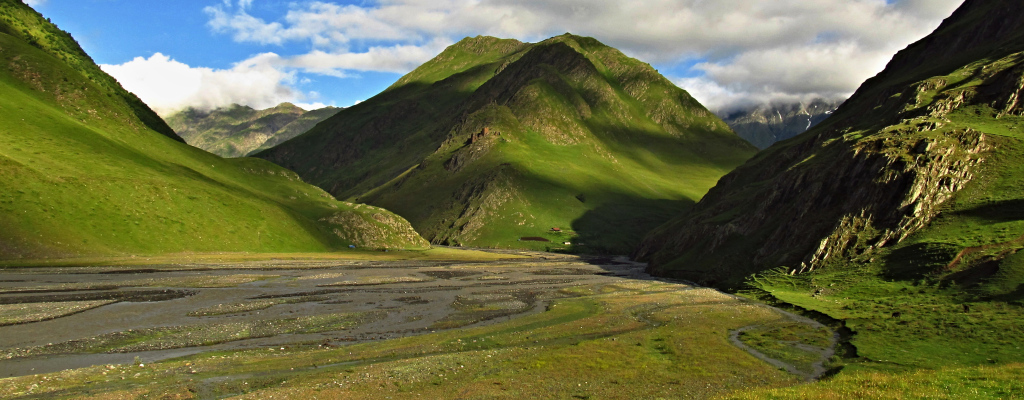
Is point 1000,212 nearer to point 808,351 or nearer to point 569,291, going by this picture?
point 808,351

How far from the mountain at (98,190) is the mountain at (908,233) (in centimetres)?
11224

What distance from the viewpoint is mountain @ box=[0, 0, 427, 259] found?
11925cm

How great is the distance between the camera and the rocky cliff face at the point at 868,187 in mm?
87875

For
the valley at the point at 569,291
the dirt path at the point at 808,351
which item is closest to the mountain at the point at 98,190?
the valley at the point at 569,291

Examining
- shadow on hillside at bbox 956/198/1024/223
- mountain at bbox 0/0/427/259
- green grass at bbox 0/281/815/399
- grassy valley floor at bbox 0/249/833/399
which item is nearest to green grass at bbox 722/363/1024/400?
grassy valley floor at bbox 0/249/833/399

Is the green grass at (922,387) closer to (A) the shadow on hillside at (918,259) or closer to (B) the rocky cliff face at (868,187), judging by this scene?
(A) the shadow on hillside at (918,259)

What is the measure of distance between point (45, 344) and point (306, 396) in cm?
2767

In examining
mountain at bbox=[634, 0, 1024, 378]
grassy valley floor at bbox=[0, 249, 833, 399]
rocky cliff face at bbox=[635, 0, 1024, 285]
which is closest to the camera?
grassy valley floor at bbox=[0, 249, 833, 399]

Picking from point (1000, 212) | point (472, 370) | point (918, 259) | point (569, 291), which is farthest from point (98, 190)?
point (1000, 212)

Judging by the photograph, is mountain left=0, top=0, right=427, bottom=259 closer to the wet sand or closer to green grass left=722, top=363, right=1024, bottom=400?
the wet sand

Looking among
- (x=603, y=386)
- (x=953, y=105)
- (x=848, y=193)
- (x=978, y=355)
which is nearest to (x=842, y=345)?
(x=978, y=355)

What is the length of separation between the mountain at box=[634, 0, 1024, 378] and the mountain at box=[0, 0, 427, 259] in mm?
112239

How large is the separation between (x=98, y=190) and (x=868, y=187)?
510ft

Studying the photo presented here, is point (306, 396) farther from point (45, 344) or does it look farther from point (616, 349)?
point (45, 344)
